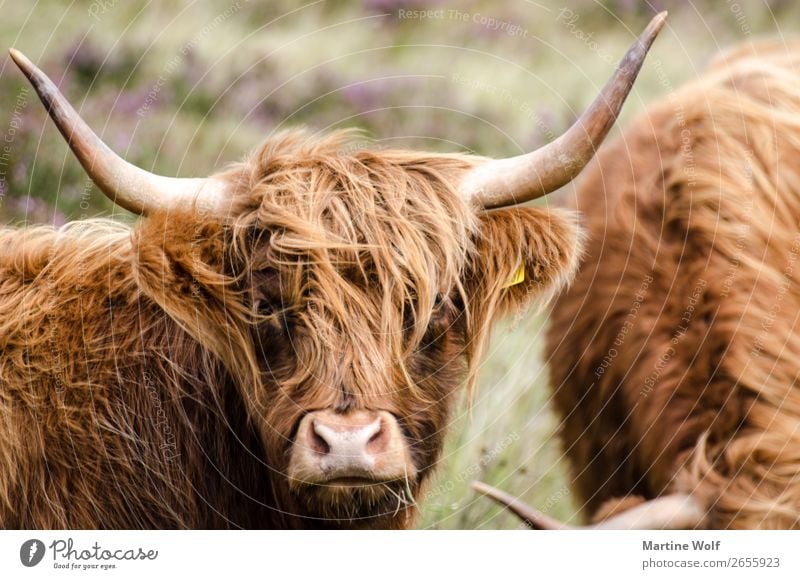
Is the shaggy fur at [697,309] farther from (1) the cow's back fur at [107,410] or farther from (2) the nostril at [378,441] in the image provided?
(1) the cow's back fur at [107,410]

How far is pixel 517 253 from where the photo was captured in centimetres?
262

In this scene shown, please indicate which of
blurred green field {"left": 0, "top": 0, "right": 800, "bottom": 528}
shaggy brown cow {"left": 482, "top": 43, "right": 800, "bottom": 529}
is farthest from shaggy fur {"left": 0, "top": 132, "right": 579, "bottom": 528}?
blurred green field {"left": 0, "top": 0, "right": 800, "bottom": 528}

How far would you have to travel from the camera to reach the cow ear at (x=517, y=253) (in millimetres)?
2607

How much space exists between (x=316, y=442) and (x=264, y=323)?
0.36 metres

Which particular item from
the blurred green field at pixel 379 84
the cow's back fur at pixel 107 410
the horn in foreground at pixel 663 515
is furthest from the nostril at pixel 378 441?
the blurred green field at pixel 379 84

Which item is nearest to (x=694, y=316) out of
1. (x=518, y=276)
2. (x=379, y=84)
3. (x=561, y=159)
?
(x=518, y=276)

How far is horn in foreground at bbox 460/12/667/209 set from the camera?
233cm

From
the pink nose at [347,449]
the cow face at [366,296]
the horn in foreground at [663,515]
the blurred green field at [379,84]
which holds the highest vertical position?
the blurred green field at [379,84]

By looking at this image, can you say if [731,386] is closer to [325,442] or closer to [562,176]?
[562,176]

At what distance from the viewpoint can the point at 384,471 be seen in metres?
2.27

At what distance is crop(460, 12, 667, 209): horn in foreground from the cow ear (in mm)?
71

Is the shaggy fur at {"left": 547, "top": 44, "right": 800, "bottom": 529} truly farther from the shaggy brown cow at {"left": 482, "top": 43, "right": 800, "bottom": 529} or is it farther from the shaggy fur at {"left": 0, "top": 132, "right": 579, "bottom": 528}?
the shaggy fur at {"left": 0, "top": 132, "right": 579, "bottom": 528}

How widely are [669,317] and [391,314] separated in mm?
804

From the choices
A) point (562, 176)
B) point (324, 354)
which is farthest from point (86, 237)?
point (562, 176)
